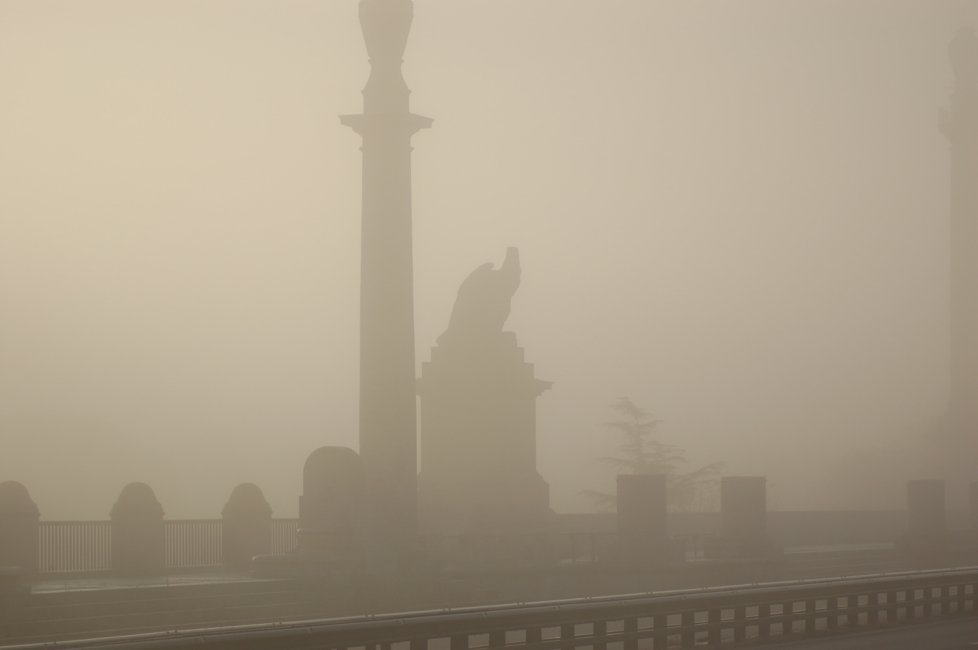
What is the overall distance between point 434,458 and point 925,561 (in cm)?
1381

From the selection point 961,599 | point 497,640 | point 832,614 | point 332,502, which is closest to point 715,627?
point 832,614

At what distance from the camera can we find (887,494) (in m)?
93.6

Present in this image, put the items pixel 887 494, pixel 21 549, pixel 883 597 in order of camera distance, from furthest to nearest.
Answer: pixel 887 494 → pixel 21 549 → pixel 883 597

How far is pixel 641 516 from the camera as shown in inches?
A: 1537

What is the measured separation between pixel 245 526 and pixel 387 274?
706 cm

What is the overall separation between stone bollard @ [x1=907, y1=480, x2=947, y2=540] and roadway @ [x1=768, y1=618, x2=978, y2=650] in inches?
987

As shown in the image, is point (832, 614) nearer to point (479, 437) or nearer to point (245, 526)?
point (245, 526)

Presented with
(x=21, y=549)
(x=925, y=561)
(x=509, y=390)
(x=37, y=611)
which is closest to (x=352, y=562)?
(x=21, y=549)

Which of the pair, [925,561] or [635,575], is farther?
[925,561]

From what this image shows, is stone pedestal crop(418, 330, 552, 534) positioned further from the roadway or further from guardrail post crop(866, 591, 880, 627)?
the roadway

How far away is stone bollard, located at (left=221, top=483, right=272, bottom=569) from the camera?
37.9m

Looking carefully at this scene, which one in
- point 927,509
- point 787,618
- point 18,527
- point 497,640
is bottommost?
point 927,509

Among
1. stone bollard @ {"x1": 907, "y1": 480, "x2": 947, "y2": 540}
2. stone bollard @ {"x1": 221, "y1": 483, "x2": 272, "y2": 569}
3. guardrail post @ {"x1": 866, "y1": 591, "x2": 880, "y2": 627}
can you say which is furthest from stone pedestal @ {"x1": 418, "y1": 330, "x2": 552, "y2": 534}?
guardrail post @ {"x1": 866, "y1": 591, "x2": 880, "y2": 627}

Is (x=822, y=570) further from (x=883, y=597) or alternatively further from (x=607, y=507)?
(x=607, y=507)
